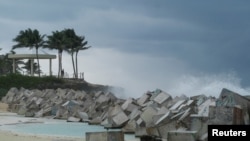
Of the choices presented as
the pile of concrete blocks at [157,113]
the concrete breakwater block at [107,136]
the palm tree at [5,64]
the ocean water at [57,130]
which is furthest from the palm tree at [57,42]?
the concrete breakwater block at [107,136]

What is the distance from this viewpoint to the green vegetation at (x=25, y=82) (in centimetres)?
4906

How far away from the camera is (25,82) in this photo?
5003cm

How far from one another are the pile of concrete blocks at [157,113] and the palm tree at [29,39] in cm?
3004

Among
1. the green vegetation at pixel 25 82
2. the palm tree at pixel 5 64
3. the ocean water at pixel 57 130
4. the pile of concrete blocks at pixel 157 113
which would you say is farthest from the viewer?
the palm tree at pixel 5 64

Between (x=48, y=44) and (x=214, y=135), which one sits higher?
(x=48, y=44)

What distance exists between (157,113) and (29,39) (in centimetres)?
4647

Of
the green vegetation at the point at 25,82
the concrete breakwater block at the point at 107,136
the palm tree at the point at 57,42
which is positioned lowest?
the concrete breakwater block at the point at 107,136

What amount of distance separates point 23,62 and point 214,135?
2680 inches

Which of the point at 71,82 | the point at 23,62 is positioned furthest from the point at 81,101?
the point at 23,62

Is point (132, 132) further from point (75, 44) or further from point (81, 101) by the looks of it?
point (75, 44)

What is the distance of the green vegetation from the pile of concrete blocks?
19238 mm

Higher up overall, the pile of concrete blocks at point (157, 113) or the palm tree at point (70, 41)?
the palm tree at point (70, 41)

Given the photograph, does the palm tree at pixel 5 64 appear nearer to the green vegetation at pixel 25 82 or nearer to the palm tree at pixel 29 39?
the palm tree at pixel 29 39

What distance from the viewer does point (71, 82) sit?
53.9 metres
